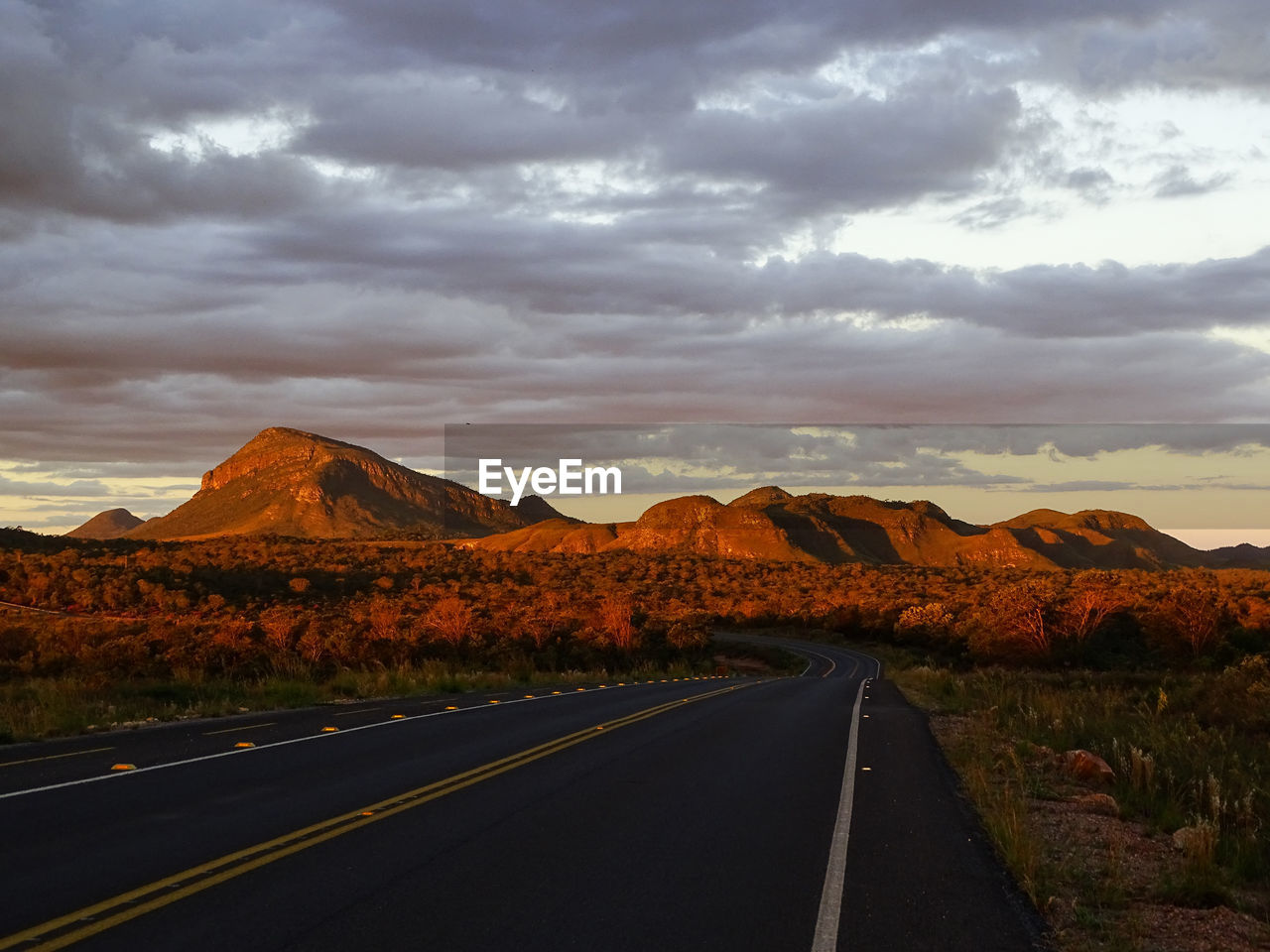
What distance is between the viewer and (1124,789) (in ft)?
43.8

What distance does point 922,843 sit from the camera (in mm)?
9648

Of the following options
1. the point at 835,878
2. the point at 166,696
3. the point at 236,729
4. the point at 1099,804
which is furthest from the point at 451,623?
the point at 835,878

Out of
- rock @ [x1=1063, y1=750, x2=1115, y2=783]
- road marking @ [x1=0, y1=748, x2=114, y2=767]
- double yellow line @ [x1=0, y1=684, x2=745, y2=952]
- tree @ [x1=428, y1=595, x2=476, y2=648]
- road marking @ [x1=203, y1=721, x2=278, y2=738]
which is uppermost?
double yellow line @ [x1=0, y1=684, x2=745, y2=952]

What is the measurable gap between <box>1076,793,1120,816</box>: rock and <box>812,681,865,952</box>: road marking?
8.29ft

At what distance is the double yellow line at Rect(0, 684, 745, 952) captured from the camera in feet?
20.5

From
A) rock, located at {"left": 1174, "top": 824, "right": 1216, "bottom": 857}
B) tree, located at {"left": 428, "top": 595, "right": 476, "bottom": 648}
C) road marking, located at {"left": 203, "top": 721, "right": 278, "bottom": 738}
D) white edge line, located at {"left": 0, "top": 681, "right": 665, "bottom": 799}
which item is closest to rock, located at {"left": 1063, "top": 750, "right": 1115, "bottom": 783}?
rock, located at {"left": 1174, "top": 824, "right": 1216, "bottom": 857}

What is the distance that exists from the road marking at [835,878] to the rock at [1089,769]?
10.2 ft

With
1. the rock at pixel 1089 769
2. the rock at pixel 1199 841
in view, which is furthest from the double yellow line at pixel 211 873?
the rock at pixel 1089 769

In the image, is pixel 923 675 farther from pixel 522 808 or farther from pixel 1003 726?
pixel 522 808

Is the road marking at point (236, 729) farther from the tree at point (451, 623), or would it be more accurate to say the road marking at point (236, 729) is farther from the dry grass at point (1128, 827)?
the tree at point (451, 623)

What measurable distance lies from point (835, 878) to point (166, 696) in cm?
1728

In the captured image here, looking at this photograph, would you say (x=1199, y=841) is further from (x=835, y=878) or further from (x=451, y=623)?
(x=451, y=623)

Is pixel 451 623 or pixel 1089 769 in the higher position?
pixel 1089 769

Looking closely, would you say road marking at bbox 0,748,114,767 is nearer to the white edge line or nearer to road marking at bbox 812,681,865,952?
the white edge line
